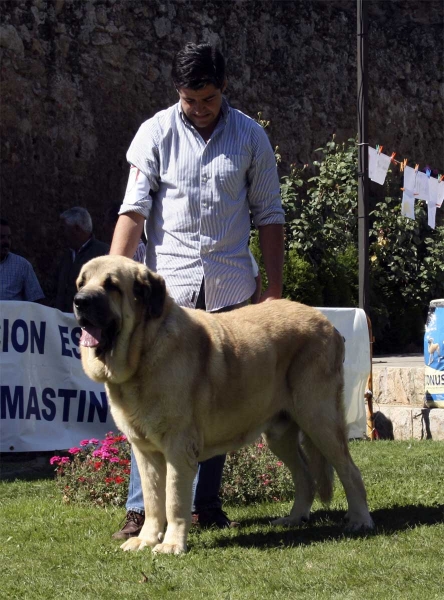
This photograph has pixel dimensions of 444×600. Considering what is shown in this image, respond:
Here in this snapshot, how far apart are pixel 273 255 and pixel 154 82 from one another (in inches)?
352

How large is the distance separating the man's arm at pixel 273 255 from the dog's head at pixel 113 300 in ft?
3.06

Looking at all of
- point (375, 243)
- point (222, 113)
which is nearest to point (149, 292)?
point (222, 113)

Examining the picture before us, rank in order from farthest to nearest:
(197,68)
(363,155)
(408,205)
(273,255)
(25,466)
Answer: (408,205)
(363,155)
(25,466)
(273,255)
(197,68)

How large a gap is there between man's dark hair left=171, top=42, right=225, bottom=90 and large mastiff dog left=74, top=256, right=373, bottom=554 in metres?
1.01

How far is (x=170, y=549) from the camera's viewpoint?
4629 millimetres

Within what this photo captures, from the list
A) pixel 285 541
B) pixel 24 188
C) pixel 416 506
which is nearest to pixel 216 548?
pixel 285 541

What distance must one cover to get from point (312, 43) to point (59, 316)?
9.22m

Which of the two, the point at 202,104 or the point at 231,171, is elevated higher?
the point at 202,104

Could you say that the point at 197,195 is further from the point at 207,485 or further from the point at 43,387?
the point at 43,387

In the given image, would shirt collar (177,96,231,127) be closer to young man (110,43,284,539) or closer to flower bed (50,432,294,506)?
young man (110,43,284,539)

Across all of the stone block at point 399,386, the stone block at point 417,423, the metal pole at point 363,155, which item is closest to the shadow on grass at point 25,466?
the stone block at point 417,423

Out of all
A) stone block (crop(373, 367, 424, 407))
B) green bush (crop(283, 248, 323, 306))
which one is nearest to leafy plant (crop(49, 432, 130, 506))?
stone block (crop(373, 367, 424, 407))

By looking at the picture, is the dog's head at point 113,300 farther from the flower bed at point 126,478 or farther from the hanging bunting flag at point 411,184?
the hanging bunting flag at point 411,184

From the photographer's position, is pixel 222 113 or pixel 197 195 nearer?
pixel 197 195
